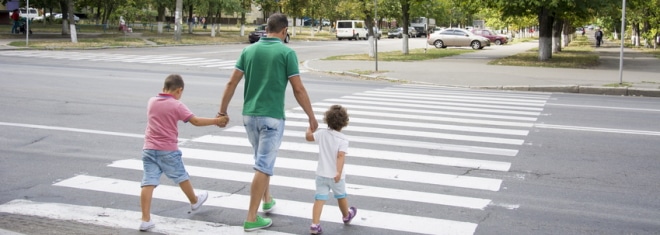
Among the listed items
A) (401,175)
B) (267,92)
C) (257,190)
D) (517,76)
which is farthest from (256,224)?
(517,76)

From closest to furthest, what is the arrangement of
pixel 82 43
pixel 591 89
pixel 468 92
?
pixel 468 92
pixel 591 89
pixel 82 43

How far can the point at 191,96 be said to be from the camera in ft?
48.6

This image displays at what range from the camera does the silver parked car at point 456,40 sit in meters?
50.6

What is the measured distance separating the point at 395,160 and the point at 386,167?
43cm

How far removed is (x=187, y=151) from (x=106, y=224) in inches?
122

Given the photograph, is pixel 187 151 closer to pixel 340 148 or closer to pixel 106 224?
pixel 106 224

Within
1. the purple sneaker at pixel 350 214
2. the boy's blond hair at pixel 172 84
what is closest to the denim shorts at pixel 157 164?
the boy's blond hair at pixel 172 84

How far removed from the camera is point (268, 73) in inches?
212

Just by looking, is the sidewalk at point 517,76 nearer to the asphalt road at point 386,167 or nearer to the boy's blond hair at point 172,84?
the asphalt road at point 386,167

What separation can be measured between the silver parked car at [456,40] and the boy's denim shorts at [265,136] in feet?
152

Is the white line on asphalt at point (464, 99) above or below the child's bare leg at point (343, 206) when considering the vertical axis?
above

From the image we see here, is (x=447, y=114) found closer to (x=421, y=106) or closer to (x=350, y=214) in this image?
(x=421, y=106)

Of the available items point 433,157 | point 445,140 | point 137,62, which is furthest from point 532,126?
point 137,62

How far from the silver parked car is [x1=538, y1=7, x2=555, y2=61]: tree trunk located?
66.2 feet
